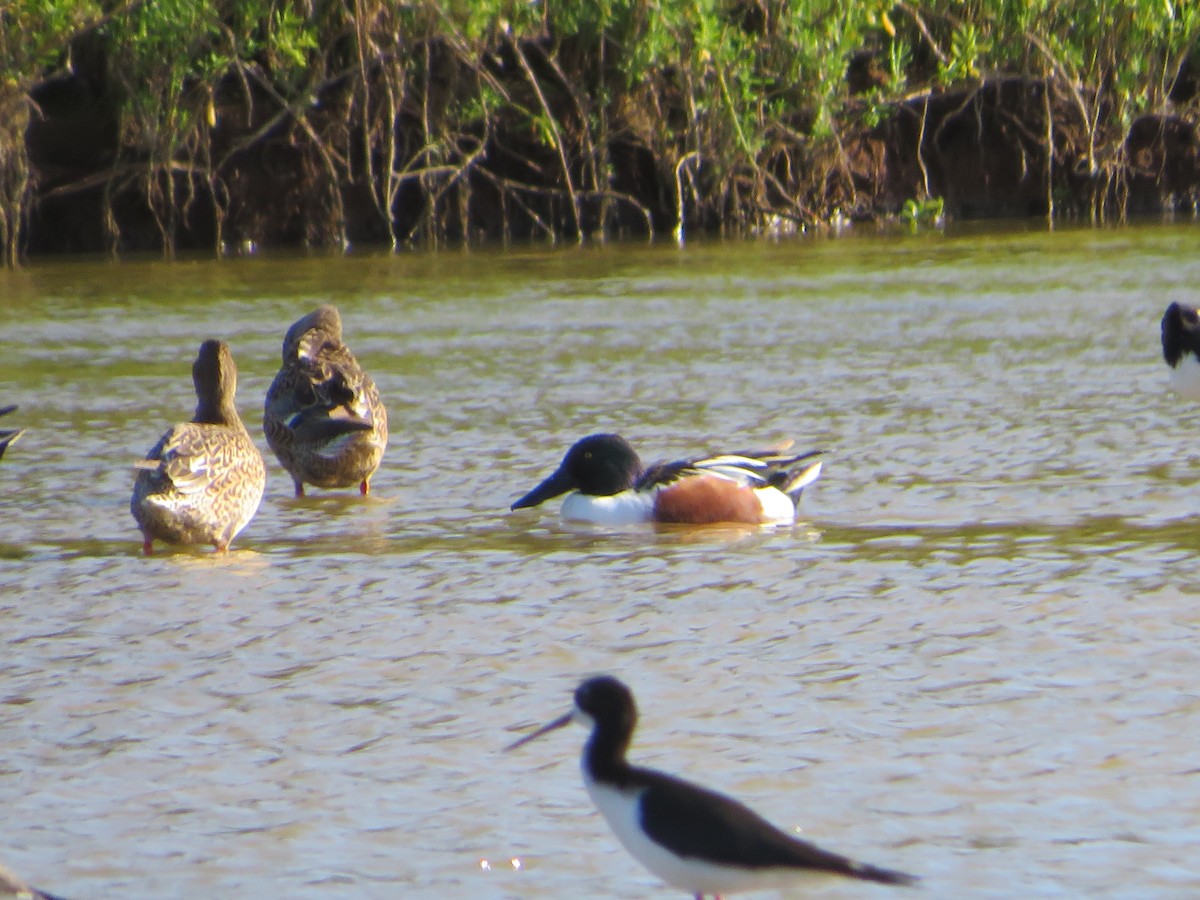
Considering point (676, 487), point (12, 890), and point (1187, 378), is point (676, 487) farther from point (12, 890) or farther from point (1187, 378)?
point (12, 890)

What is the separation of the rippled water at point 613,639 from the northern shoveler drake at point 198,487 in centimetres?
14

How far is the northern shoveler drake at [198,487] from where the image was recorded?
7.19 meters

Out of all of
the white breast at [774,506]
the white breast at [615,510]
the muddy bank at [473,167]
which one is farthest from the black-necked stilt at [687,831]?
the muddy bank at [473,167]

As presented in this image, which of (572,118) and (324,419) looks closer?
(324,419)

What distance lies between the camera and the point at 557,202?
2603cm

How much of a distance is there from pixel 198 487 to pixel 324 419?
1.39 m

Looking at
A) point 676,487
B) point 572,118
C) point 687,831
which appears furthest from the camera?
point 572,118

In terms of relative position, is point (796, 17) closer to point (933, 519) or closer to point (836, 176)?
point (836, 176)

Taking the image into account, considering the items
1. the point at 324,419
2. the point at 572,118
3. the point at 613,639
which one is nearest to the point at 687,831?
the point at 613,639

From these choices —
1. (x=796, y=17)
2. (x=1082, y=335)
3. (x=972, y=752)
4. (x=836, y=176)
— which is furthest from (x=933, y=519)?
(x=836, y=176)

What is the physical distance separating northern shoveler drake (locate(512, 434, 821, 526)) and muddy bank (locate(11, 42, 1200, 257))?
15955mm

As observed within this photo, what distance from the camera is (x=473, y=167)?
25.7 meters

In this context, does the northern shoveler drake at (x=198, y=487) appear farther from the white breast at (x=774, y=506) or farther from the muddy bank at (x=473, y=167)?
the muddy bank at (x=473, y=167)

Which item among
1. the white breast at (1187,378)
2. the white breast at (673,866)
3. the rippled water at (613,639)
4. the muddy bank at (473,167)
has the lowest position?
the rippled water at (613,639)
